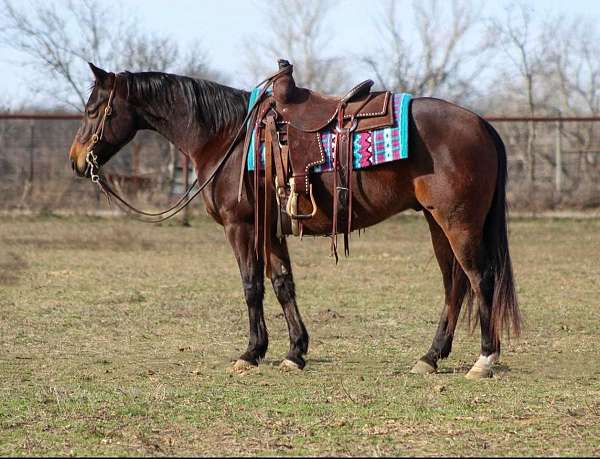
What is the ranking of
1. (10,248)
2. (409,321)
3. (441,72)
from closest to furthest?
(409,321), (10,248), (441,72)

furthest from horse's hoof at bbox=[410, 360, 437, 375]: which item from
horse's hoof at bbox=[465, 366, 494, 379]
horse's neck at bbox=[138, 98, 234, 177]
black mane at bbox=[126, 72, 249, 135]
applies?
black mane at bbox=[126, 72, 249, 135]

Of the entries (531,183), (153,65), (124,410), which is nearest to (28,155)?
(153,65)

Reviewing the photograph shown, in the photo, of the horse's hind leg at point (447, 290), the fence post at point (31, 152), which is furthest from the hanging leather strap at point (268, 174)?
the fence post at point (31, 152)

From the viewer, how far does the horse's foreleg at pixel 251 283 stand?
7074 millimetres

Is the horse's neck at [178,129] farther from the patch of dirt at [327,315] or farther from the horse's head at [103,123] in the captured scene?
the patch of dirt at [327,315]

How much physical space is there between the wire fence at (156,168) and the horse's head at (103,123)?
14.0 m

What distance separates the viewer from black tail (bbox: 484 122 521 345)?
265 inches

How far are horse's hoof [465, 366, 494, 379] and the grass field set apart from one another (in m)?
0.08

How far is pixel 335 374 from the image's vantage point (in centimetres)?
680

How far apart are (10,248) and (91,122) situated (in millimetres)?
8754

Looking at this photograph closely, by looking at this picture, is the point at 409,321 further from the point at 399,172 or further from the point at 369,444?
the point at 369,444

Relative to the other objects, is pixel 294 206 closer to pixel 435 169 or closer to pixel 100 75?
pixel 435 169

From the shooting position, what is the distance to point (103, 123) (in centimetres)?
732

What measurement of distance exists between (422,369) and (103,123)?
9.21ft
